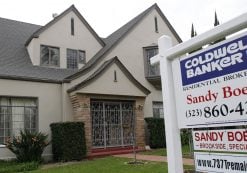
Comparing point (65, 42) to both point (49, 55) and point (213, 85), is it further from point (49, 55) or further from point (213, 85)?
point (213, 85)

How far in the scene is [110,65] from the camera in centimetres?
1606

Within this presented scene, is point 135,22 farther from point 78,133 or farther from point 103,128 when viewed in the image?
point 78,133

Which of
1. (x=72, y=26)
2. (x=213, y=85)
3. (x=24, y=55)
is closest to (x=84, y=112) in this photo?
(x=24, y=55)

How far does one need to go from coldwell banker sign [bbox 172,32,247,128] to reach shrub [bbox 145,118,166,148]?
12.9 m

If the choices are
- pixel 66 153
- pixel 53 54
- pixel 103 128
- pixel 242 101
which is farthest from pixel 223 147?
pixel 53 54

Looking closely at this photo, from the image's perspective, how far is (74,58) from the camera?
18016 mm

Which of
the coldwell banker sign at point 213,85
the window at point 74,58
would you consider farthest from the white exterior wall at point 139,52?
the coldwell banker sign at point 213,85

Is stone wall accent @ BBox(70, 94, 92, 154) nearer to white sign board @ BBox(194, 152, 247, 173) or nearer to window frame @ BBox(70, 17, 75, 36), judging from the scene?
window frame @ BBox(70, 17, 75, 36)

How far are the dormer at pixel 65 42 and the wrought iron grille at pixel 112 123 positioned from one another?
11.3ft

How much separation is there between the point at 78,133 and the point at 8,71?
436 centimetres

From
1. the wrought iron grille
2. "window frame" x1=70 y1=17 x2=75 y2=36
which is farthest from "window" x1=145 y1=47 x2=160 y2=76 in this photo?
"window frame" x1=70 y1=17 x2=75 y2=36

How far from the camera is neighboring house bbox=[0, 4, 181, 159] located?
47.6 feet

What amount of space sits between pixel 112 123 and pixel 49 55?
201 inches

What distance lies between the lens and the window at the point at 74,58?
58.3ft
